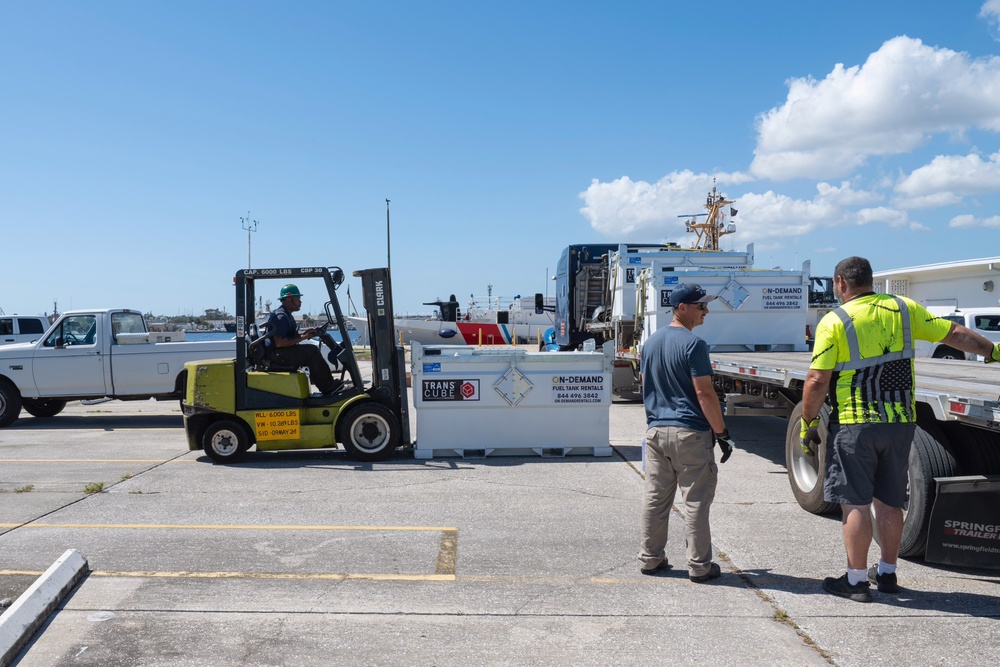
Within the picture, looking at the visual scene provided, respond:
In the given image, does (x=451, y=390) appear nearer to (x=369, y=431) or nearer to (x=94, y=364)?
(x=369, y=431)

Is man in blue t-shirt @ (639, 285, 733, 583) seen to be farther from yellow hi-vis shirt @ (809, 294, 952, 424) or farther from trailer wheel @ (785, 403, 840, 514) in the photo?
trailer wheel @ (785, 403, 840, 514)

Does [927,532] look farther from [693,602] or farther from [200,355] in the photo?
[200,355]

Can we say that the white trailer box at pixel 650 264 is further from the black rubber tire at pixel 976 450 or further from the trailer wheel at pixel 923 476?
the black rubber tire at pixel 976 450

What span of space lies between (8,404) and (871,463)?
13.2m

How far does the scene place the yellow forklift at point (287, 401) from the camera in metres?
9.02

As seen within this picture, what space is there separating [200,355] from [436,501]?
7332 millimetres

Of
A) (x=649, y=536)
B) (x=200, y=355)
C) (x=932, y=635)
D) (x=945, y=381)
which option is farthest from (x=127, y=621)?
(x=200, y=355)

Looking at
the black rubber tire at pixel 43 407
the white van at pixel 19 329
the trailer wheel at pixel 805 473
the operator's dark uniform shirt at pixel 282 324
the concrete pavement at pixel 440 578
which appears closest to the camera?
the concrete pavement at pixel 440 578

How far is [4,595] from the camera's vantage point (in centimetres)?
474

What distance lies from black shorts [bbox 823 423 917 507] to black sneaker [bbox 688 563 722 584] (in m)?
0.85

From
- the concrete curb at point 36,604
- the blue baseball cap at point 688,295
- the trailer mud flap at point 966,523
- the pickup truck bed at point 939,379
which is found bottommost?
the concrete curb at point 36,604

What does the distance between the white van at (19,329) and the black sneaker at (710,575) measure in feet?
72.6

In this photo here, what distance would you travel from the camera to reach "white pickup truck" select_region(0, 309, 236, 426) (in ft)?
42.8

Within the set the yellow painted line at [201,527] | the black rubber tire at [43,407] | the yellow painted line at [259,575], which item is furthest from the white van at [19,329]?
the yellow painted line at [259,575]
